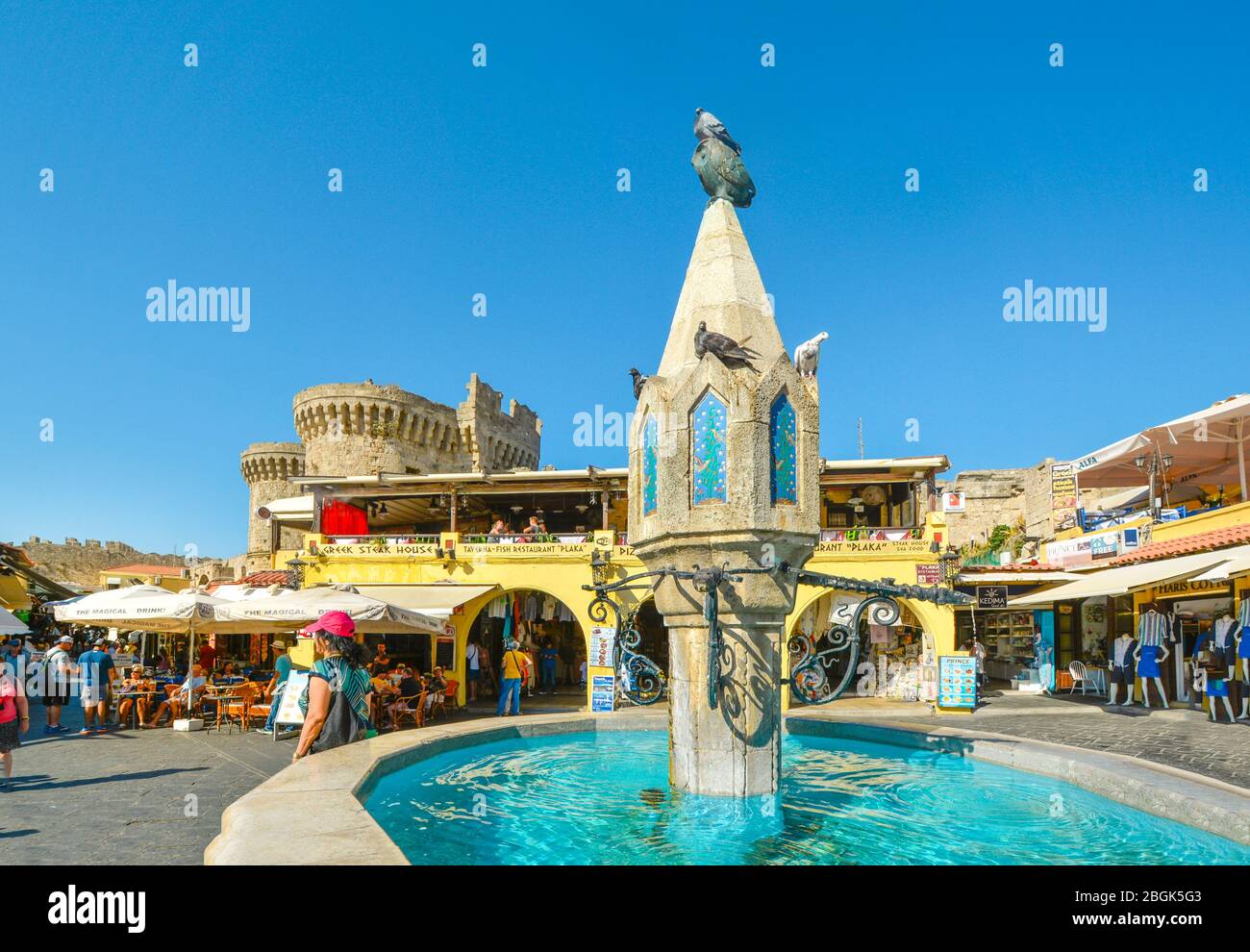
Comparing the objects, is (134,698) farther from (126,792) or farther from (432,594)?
(126,792)

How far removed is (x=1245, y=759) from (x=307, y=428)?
1599 inches

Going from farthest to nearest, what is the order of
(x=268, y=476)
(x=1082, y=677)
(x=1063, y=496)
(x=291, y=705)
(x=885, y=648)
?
(x=268, y=476) → (x=1063, y=496) → (x=885, y=648) → (x=1082, y=677) → (x=291, y=705)

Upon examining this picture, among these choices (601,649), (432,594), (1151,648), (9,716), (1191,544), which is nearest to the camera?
(9,716)

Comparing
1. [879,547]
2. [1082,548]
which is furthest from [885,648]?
[1082,548]

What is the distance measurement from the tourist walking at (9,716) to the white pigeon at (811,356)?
8.36m

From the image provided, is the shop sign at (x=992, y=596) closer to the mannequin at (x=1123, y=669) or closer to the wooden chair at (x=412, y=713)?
the mannequin at (x=1123, y=669)

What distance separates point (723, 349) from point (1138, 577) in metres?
12.1

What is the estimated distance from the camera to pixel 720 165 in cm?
783

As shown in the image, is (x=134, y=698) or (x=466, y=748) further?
(x=134, y=698)

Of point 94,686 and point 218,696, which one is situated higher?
point 94,686

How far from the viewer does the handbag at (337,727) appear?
22.4 feet
